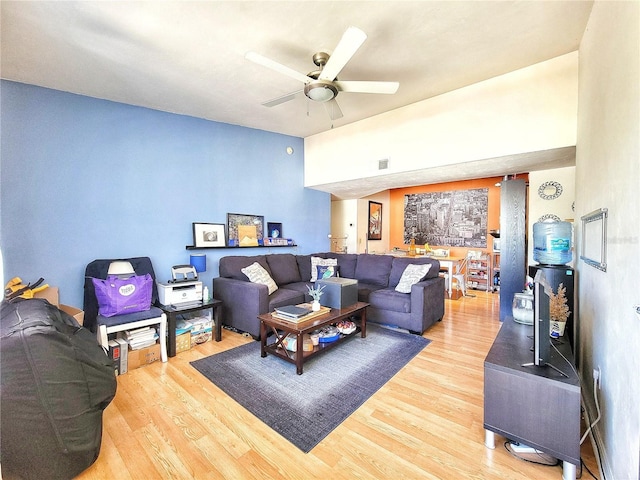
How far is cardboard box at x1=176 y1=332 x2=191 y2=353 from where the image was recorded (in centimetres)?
285

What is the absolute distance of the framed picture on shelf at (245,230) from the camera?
4.12 m

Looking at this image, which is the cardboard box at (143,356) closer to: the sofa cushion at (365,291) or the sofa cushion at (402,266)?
the sofa cushion at (365,291)

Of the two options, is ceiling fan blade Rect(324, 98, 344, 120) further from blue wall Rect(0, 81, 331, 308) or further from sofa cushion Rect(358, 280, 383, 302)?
sofa cushion Rect(358, 280, 383, 302)

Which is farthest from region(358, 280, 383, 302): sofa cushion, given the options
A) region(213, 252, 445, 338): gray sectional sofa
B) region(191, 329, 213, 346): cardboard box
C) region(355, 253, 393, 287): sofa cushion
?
region(191, 329, 213, 346): cardboard box

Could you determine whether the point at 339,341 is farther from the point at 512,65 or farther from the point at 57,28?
the point at 57,28

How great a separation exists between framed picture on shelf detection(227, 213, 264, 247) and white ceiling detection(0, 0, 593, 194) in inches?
65.0

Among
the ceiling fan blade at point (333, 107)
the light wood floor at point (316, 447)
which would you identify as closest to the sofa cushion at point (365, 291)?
the light wood floor at point (316, 447)

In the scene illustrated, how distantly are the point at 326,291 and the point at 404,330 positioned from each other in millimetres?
1206

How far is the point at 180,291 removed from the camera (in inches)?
119

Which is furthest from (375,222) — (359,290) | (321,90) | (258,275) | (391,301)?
(321,90)

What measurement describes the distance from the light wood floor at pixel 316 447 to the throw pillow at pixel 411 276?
128 centimetres

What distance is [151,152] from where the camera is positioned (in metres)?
3.37

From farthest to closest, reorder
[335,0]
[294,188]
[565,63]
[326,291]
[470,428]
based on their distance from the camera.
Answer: [294,188] < [326,291] < [565,63] < [335,0] < [470,428]

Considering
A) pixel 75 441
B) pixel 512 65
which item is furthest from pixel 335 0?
pixel 75 441
